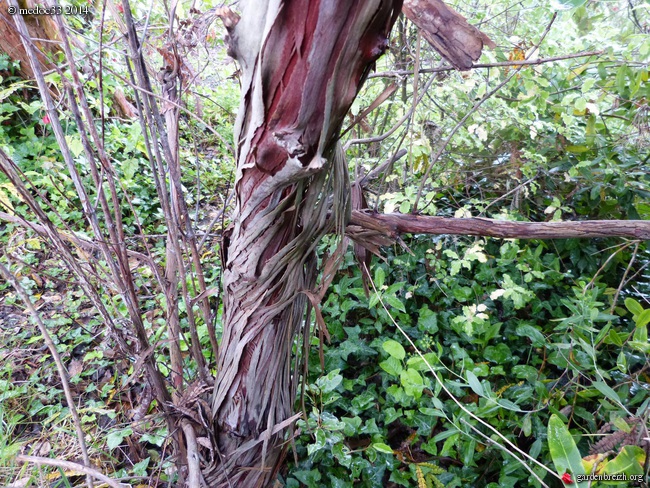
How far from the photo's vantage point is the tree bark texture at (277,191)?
45 centimetres

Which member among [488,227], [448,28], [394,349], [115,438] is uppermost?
[448,28]

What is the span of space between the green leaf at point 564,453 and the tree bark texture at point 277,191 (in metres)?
0.54

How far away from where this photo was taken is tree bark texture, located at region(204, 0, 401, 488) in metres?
0.45

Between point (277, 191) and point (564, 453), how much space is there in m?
0.71

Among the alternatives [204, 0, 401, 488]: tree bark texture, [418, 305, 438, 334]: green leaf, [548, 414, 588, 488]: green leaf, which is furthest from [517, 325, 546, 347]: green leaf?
[204, 0, 401, 488]: tree bark texture

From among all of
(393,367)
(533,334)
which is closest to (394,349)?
(393,367)

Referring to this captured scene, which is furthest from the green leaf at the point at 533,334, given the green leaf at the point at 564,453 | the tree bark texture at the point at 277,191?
the tree bark texture at the point at 277,191

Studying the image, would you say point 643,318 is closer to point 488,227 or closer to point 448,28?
point 488,227

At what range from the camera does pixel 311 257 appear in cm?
75

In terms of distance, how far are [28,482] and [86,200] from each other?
0.90 metres

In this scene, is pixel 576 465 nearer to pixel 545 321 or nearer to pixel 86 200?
pixel 545 321

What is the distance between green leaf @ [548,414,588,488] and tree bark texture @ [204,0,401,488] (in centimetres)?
54

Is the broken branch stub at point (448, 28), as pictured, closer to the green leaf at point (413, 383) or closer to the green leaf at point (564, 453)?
the green leaf at point (564, 453)

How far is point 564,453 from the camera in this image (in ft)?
2.23
